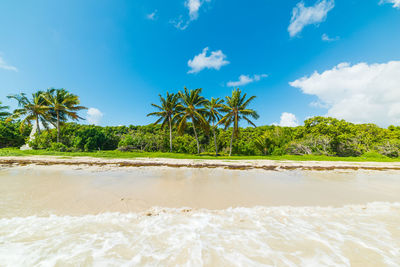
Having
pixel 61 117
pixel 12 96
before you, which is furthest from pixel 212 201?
pixel 12 96

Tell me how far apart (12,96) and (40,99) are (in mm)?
3081

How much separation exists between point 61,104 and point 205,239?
26.5 metres

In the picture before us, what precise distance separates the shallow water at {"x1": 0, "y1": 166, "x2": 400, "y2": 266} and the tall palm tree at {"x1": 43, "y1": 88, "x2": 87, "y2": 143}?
20189 millimetres

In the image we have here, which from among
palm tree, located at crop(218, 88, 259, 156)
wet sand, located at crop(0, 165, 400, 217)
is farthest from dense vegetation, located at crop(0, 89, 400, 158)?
wet sand, located at crop(0, 165, 400, 217)

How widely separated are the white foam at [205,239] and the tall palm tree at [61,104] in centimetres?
2330

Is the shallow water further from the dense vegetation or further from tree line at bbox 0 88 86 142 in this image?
tree line at bbox 0 88 86 142

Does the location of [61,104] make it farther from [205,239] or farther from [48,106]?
[205,239]

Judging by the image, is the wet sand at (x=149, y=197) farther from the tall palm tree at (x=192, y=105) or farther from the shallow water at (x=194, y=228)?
the tall palm tree at (x=192, y=105)

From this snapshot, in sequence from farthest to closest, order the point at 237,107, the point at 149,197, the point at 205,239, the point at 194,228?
1. the point at 237,107
2. the point at 149,197
3. the point at 194,228
4. the point at 205,239

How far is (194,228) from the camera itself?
2801 millimetres

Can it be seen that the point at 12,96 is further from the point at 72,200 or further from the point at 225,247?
the point at 225,247

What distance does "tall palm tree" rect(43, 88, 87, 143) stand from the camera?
64.2ft

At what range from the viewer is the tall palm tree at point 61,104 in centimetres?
1955

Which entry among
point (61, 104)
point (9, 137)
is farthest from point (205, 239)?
point (9, 137)
